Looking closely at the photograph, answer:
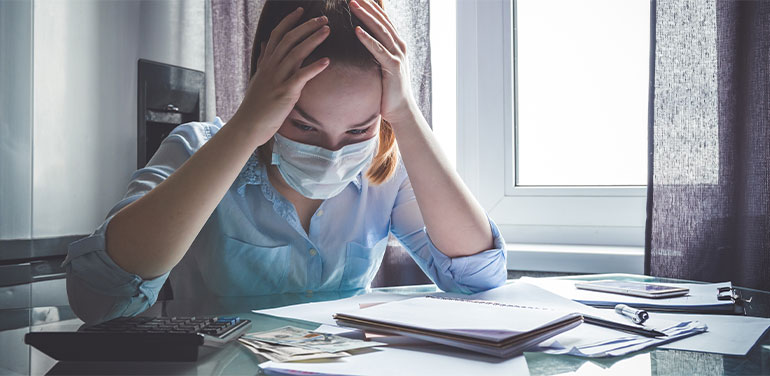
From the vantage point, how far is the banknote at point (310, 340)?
59 centimetres

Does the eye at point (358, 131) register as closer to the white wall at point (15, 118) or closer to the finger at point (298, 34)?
the finger at point (298, 34)

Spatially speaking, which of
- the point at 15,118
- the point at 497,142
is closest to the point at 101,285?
the point at 15,118

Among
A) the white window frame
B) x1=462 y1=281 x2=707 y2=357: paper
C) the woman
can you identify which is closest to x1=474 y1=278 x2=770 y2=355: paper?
x1=462 y1=281 x2=707 y2=357: paper

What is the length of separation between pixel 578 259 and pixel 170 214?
1137mm

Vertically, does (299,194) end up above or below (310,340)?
above

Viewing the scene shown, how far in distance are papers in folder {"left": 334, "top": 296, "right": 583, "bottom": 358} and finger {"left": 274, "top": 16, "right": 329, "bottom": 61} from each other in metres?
0.44

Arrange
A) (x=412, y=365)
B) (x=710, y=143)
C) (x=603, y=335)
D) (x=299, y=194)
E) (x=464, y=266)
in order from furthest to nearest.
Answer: (x=710, y=143) < (x=299, y=194) < (x=464, y=266) < (x=603, y=335) < (x=412, y=365)

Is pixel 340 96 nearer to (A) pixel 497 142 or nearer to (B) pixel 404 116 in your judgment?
(B) pixel 404 116

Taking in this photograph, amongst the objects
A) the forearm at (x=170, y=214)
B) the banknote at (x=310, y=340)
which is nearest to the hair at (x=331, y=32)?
the forearm at (x=170, y=214)

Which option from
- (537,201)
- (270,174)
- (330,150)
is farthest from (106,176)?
(537,201)

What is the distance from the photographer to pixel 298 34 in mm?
909

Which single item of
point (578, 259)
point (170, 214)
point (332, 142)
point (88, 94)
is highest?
point (88, 94)

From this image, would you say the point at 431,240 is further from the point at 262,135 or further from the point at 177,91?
the point at 177,91

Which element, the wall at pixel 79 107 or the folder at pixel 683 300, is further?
the wall at pixel 79 107
